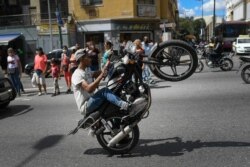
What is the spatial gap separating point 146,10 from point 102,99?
93.5ft

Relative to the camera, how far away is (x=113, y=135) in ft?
21.0

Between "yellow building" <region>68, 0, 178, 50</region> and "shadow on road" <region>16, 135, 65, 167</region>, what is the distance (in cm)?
2530

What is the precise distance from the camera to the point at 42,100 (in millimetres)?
12547

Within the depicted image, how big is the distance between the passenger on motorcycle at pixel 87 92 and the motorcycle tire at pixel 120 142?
29 cm

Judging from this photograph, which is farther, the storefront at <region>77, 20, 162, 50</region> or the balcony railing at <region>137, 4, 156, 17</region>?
the balcony railing at <region>137, 4, 156, 17</region>

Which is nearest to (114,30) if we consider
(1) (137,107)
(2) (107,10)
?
(2) (107,10)

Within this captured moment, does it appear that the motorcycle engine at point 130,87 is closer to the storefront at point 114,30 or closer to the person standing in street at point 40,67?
the person standing in street at point 40,67

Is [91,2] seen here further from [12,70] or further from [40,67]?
[40,67]

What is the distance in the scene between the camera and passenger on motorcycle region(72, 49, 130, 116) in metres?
6.16

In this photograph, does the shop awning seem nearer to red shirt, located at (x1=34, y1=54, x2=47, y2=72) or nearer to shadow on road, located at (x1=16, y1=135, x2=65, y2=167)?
red shirt, located at (x1=34, y1=54, x2=47, y2=72)

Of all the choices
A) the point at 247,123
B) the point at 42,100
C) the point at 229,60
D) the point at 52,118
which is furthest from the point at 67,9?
the point at 247,123

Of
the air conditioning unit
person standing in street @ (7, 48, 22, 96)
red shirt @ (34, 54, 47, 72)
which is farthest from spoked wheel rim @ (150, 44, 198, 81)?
the air conditioning unit

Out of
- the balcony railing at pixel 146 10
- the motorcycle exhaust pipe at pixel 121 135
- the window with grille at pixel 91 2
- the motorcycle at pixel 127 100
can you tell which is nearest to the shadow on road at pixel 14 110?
the motorcycle at pixel 127 100

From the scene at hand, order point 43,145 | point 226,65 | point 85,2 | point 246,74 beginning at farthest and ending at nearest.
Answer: point 85,2, point 226,65, point 246,74, point 43,145
